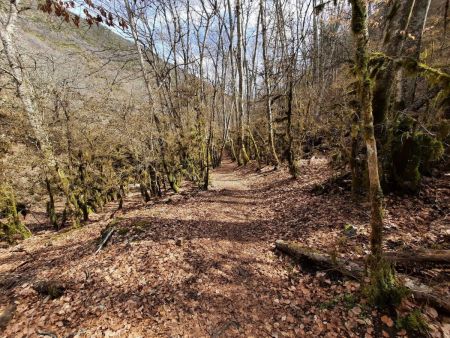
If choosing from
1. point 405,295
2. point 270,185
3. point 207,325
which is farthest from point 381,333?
point 270,185

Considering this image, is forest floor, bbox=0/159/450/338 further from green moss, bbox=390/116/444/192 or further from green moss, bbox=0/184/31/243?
green moss, bbox=0/184/31/243

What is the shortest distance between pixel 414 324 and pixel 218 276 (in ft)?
9.08

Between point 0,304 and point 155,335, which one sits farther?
point 0,304

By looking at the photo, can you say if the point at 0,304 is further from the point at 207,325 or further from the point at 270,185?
the point at 270,185

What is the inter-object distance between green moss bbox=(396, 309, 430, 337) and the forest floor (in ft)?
0.22

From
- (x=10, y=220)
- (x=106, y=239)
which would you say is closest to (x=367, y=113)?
(x=106, y=239)

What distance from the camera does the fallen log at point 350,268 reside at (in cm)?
275

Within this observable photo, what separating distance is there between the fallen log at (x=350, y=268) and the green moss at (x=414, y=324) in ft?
0.75

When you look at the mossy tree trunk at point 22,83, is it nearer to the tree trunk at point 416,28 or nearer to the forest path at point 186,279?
the forest path at point 186,279

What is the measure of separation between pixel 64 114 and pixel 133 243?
6292 mm

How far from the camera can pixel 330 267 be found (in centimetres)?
384

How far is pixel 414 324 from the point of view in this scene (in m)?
2.66

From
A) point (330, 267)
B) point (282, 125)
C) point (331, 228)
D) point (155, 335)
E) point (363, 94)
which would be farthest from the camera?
point (282, 125)

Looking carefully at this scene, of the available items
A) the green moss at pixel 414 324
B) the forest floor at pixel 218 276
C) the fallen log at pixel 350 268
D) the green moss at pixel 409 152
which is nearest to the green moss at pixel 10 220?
the forest floor at pixel 218 276
